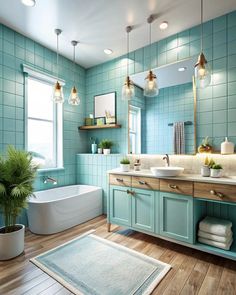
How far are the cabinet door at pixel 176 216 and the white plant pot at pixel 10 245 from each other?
1624 mm

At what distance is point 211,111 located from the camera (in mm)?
2369

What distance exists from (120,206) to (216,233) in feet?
3.88

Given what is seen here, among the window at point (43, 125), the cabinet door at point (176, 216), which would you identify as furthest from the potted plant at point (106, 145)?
the cabinet door at point (176, 216)

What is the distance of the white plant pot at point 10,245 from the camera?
1.95 metres

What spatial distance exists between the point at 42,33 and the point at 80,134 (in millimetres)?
1794

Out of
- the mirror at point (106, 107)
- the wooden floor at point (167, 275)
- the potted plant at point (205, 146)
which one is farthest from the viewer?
the mirror at point (106, 107)

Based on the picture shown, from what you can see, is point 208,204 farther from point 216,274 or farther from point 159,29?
point 159,29

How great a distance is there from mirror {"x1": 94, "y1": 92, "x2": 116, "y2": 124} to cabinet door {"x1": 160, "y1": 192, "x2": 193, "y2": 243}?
178 cm

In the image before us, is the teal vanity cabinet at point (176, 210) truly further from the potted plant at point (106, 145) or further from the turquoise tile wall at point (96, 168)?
the potted plant at point (106, 145)

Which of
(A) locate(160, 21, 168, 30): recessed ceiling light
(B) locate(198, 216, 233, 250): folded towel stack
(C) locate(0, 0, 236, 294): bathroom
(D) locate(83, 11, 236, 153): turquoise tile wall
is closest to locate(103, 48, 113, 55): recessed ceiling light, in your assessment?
(C) locate(0, 0, 236, 294): bathroom

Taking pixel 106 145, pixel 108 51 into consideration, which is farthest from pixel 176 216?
pixel 108 51

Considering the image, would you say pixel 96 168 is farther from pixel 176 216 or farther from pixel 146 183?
pixel 176 216

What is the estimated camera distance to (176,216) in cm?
210

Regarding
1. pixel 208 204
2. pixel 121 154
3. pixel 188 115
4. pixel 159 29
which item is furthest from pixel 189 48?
pixel 208 204
